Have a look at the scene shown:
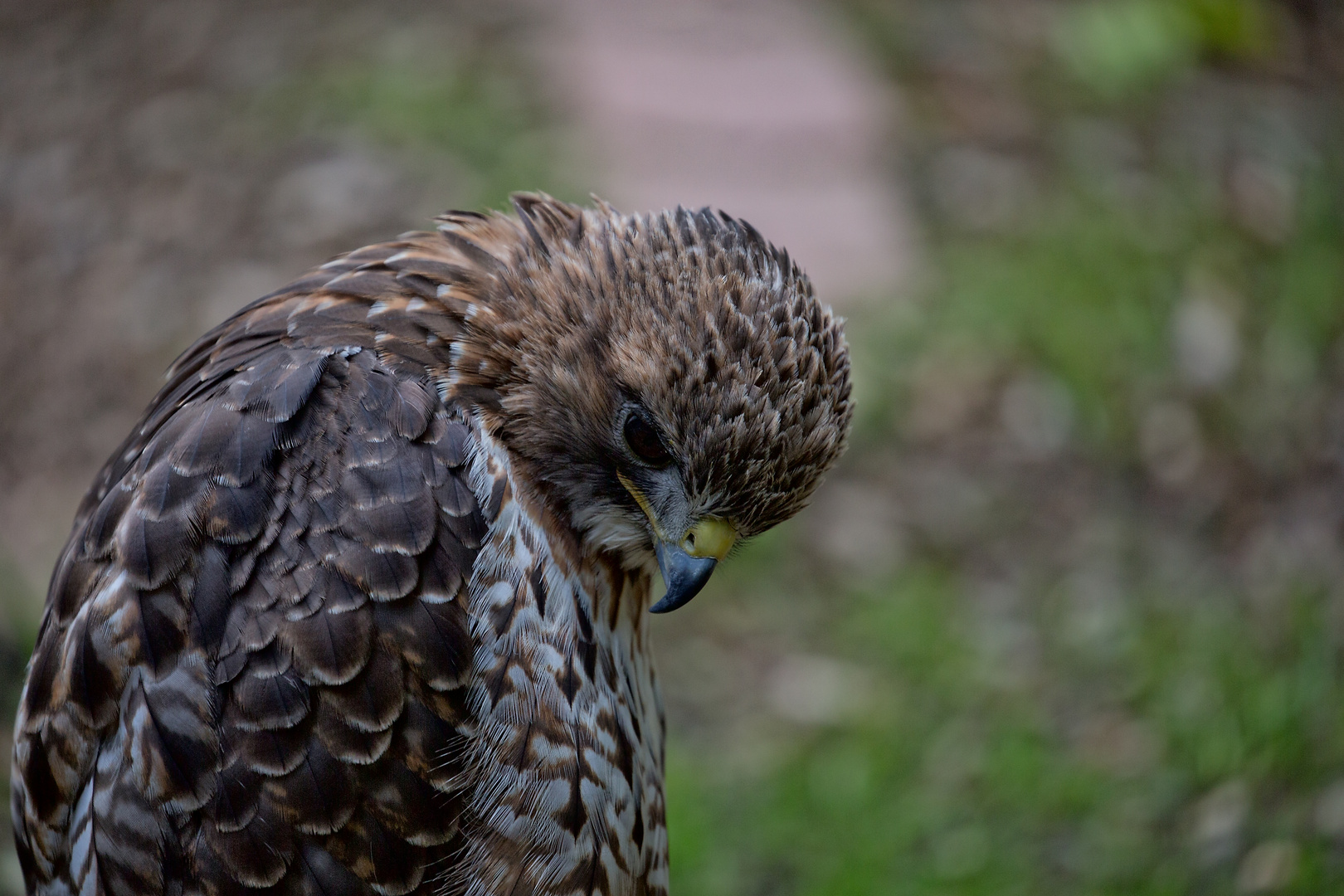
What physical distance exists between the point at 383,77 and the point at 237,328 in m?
4.58

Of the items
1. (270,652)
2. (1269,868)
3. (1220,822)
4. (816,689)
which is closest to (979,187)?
(816,689)

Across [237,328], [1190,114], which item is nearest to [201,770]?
[237,328]

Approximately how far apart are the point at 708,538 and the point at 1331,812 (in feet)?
8.37

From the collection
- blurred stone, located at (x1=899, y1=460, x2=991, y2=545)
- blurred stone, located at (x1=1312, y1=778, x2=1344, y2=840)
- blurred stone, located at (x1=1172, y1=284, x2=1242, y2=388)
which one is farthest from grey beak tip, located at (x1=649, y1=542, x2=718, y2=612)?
blurred stone, located at (x1=1172, y1=284, x2=1242, y2=388)

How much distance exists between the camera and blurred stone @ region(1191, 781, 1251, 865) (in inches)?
159

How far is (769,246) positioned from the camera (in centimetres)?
272

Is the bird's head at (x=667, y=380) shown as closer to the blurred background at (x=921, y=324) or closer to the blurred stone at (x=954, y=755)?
the blurred background at (x=921, y=324)

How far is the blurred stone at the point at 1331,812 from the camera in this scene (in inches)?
153

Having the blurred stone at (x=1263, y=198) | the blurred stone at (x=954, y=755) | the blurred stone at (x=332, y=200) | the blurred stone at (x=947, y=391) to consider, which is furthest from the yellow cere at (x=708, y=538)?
the blurred stone at (x=1263, y=198)

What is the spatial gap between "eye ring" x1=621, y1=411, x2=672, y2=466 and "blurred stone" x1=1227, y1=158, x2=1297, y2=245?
500cm

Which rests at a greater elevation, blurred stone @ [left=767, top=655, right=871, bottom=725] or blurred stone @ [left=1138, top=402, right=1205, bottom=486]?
blurred stone @ [left=1138, top=402, right=1205, bottom=486]

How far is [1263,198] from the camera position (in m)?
6.80

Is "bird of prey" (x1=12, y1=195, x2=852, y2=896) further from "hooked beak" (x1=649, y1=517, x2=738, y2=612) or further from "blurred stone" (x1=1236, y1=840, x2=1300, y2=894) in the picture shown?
"blurred stone" (x1=1236, y1=840, x2=1300, y2=894)

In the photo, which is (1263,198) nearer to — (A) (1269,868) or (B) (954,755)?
(B) (954,755)
